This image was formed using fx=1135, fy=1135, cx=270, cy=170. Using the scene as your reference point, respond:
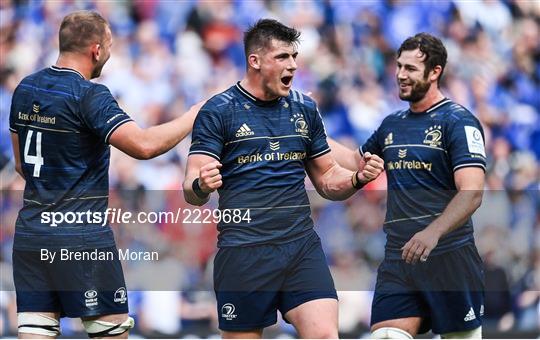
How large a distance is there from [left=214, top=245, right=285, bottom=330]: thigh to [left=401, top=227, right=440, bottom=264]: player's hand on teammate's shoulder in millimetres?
800

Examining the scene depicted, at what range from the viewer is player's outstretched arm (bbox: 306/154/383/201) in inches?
260

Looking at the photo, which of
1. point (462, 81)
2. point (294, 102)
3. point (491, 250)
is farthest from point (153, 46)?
point (294, 102)

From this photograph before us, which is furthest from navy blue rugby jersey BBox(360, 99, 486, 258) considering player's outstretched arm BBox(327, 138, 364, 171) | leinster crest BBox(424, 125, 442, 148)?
player's outstretched arm BBox(327, 138, 364, 171)

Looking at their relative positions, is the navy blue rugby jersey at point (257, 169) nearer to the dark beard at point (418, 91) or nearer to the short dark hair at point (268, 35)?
the short dark hair at point (268, 35)

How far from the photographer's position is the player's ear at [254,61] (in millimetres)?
6742

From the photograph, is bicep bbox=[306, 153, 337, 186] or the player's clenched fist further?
bicep bbox=[306, 153, 337, 186]

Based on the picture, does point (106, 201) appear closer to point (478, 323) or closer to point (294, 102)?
point (294, 102)

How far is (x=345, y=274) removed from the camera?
30.8ft

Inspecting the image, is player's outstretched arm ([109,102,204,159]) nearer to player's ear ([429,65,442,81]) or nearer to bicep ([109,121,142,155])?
bicep ([109,121,142,155])

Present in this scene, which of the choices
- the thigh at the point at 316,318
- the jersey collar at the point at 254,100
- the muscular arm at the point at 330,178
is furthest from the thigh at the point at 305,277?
the jersey collar at the point at 254,100

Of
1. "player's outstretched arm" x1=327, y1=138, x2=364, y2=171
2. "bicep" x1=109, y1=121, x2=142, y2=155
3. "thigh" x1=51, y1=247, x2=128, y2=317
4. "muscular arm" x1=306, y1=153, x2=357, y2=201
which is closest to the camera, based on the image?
"bicep" x1=109, y1=121, x2=142, y2=155

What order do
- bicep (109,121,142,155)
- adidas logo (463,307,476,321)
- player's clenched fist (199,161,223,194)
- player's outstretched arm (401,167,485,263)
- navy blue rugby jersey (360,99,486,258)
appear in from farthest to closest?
1. adidas logo (463,307,476,321)
2. navy blue rugby jersey (360,99,486,258)
3. player's outstretched arm (401,167,485,263)
4. bicep (109,121,142,155)
5. player's clenched fist (199,161,223,194)

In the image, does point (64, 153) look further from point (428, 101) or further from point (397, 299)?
point (428, 101)

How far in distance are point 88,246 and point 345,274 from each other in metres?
3.28
